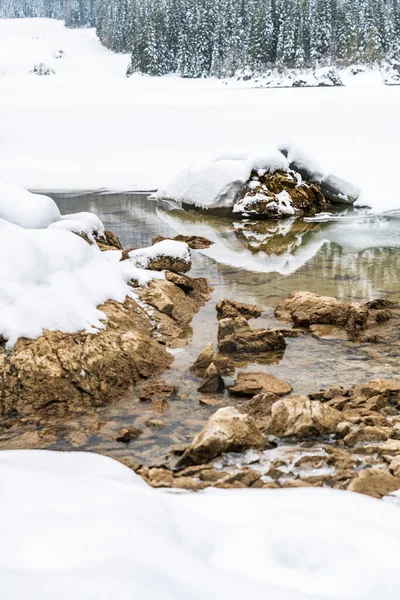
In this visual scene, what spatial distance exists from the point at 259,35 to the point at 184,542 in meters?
62.7

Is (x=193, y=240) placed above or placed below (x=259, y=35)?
below

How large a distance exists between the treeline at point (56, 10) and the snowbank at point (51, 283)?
11851 cm

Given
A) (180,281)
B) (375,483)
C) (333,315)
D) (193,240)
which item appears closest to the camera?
(375,483)

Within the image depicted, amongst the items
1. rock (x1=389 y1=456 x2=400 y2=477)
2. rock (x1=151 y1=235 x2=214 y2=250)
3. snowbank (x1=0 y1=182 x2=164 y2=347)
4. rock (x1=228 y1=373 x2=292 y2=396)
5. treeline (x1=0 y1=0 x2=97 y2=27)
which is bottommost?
rock (x1=151 y1=235 x2=214 y2=250)

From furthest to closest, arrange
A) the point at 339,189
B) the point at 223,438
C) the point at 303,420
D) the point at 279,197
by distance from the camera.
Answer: the point at 339,189 < the point at 279,197 < the point at 303,420 < the point at 223,438

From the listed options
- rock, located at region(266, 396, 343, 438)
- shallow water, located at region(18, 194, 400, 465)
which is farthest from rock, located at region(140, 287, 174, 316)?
rock, located at region(266, 396, 343, 438)

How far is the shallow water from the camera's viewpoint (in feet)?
15.5

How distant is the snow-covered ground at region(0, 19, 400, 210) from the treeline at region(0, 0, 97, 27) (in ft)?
254

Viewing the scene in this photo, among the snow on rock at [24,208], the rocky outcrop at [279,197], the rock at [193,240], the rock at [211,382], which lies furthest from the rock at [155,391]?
the rocky outcrop at [279,197]

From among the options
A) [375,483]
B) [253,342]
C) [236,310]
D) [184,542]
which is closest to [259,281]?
[236,310]

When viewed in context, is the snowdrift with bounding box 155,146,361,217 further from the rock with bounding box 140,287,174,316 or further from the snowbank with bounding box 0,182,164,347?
the snowbank with bounding box 0,182,164,347

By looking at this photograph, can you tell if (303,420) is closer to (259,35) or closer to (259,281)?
(259,281)

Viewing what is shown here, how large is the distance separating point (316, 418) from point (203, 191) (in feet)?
42.6

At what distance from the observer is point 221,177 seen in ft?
54.0
